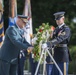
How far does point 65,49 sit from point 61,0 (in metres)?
12.6

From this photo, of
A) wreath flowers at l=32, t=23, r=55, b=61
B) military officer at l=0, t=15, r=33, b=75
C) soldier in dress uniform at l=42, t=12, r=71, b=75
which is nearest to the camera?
military officer at l=0, t=15, r=33, b=75

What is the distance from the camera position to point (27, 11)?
13867 mm

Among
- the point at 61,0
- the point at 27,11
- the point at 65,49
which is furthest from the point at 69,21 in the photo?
the point at 65,49

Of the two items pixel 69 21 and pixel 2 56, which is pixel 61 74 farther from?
pixel 69 21

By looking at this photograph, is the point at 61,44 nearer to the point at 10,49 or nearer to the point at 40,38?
the point at 40,38

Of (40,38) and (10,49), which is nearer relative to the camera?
(10,49)

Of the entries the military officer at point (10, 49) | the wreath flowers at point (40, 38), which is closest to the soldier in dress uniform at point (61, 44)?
the wreath flowers at point (40, 38)

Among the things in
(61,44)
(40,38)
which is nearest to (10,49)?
(40,38)

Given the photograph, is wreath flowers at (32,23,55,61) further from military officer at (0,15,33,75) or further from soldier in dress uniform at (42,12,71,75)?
military officer at (0,15,33,75)

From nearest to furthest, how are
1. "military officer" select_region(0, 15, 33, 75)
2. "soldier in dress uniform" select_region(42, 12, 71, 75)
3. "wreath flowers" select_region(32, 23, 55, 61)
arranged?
1. "military officer" select_region(0, 15, 33, 75)
2. "wreath flowers" select_region(32, 23, 55, 61)
3. "soldier in dress uniform" select_region(42, 12, 71, 75)

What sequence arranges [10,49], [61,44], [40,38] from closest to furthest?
1. [10,49]
2. [40,38]
3. [61,44]

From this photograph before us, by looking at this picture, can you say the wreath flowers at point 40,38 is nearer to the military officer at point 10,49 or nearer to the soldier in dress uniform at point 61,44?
the soldier in dress uniform at point 61,44

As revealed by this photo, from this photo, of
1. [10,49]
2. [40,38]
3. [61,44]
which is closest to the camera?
[10,49]

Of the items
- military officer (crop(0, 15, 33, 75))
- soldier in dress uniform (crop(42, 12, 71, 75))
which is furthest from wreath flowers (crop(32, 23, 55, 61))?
military officer (crop(0, 15, 33, 75))
